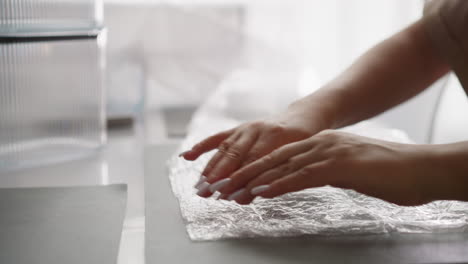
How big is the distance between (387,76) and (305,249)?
0.46 meters

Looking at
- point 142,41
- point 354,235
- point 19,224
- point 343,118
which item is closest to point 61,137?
point 19,224

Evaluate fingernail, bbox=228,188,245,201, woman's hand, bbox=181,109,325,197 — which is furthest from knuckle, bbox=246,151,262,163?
fingernail, bbox=228,188,245,201

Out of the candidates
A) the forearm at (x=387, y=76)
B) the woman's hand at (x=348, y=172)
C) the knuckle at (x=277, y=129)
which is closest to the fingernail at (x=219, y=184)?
the woman's hand at (x=348, y=172)

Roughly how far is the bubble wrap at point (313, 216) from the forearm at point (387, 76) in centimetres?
20

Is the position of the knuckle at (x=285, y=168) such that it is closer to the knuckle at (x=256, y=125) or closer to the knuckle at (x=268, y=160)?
the knuckle at (x=268, y=160)

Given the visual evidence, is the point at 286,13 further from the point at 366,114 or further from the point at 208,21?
the point at 366,114

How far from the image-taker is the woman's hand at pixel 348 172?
62 cm

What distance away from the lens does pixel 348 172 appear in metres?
0.63

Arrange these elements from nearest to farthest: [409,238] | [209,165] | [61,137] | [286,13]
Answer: [409,238] < [209,165] < [61,137] < [286,13]

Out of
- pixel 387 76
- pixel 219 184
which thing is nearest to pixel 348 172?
pixel 219 184

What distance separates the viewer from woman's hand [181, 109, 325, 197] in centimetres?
72

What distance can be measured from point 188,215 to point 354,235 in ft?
→ 0.62

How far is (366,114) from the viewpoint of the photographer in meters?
0.94

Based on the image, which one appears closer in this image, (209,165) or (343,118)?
(209,165)
